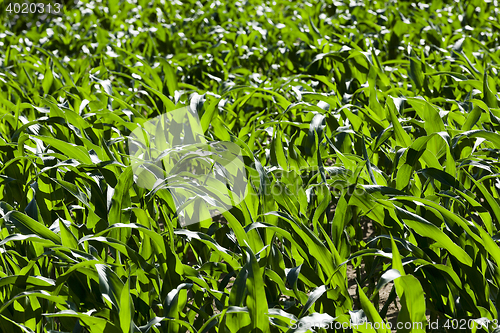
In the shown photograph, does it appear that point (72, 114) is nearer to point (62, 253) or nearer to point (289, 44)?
point (62, 253)

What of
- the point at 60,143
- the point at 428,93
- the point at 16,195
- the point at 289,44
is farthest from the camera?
the point at 289,44

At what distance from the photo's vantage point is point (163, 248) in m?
1.13

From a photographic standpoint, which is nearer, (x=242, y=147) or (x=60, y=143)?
(x=60, y=143)

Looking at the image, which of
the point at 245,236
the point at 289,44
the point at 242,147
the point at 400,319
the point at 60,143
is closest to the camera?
the point at 400,319

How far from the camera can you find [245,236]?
110 cm

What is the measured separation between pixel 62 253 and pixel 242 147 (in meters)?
0.69

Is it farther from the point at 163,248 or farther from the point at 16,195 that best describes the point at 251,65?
the point at 163,248

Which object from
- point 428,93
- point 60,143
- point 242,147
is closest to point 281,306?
point 242,147

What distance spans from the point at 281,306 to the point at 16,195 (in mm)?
1209

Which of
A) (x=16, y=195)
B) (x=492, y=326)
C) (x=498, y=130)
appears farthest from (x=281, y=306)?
(x=16, y=195)

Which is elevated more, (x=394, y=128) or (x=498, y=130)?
(x=394, y=128)

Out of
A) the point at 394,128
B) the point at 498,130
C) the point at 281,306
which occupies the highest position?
the point at 394,128

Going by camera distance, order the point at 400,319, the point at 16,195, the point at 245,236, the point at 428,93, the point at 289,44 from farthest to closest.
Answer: the point at 289,44 → the point at 428,93 → the point at 16,195 → the point at 245,236 → the point at 400,319

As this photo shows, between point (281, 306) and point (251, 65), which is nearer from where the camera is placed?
point (281, 306)
